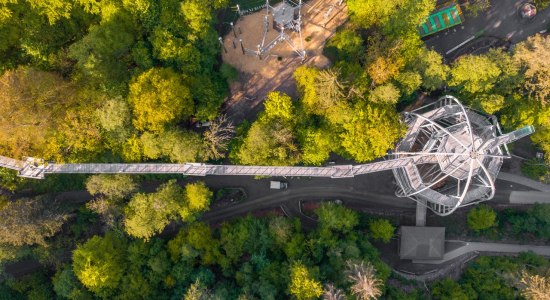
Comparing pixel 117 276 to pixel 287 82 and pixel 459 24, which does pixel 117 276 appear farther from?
pixel 459 24

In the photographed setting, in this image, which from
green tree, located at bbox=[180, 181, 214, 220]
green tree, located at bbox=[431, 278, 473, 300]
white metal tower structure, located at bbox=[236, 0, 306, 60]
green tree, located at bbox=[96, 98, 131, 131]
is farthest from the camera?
white metal tower structure, located at bbox=[236, 0, 306, 60]

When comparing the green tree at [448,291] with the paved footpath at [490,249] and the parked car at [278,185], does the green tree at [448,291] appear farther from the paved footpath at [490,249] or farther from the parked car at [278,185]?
the parked car at [278,185]

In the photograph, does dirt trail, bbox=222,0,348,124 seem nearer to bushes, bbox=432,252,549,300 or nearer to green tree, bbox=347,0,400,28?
green tree, bbox=347,0,400,28

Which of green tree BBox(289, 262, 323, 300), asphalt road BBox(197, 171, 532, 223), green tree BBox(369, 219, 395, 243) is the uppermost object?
asphalt road BBox(197, 171, 532, 223)

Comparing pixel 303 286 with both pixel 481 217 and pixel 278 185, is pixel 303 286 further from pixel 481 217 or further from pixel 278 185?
pixel 481 217

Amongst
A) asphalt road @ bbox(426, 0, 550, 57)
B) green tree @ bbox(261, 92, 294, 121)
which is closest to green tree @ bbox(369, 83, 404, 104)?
green tree @ bbox(261, 92, 294, 121)

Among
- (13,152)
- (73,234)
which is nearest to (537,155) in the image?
(73,234)

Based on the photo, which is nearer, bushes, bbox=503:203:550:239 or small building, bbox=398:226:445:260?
bushes, bbox=503:203:550:239

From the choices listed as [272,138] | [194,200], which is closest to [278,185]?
[272,138]
